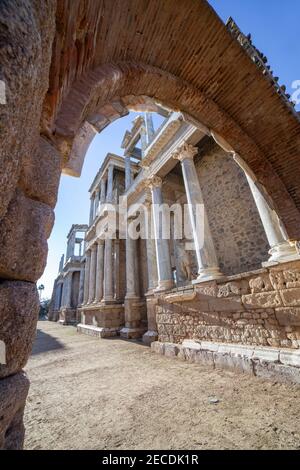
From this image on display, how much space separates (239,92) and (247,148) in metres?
0.88

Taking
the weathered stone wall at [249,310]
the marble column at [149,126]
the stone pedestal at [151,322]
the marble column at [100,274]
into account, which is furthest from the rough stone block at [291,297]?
the marble column at [100,274]

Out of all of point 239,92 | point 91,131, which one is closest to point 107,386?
point 91,131

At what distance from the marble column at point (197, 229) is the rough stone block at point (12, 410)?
448cm

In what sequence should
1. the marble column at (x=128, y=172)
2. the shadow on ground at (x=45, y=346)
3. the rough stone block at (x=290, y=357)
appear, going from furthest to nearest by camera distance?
the marble column at (x=128, y=172) < the shadow on ground at (x=45, y=346) < the rough stone block at (x=290, y=357)

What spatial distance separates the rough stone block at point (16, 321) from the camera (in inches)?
32.7

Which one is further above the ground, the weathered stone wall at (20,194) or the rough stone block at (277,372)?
the weathered stone wall at (20,194)

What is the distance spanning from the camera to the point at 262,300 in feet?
12.5

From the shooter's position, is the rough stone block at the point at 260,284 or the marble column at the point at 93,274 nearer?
the rough stone block at the point at 260,284

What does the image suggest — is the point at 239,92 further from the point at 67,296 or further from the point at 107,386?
the point at 67,296

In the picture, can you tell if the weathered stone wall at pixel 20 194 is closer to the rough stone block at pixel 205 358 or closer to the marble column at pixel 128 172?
the rough stone block at pixel 205 358

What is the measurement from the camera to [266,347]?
367 centimetres

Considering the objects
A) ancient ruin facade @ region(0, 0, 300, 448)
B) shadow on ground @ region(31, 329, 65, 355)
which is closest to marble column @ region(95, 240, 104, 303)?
shadow on ground @ region(31, 329, 65, 355)

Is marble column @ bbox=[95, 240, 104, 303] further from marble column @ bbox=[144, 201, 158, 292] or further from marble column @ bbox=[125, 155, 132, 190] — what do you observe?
marble column @ bbox=[144, 201, 158, 292]

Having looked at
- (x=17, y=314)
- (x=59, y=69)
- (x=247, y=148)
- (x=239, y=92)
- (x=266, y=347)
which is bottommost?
(x=266, y=347)
